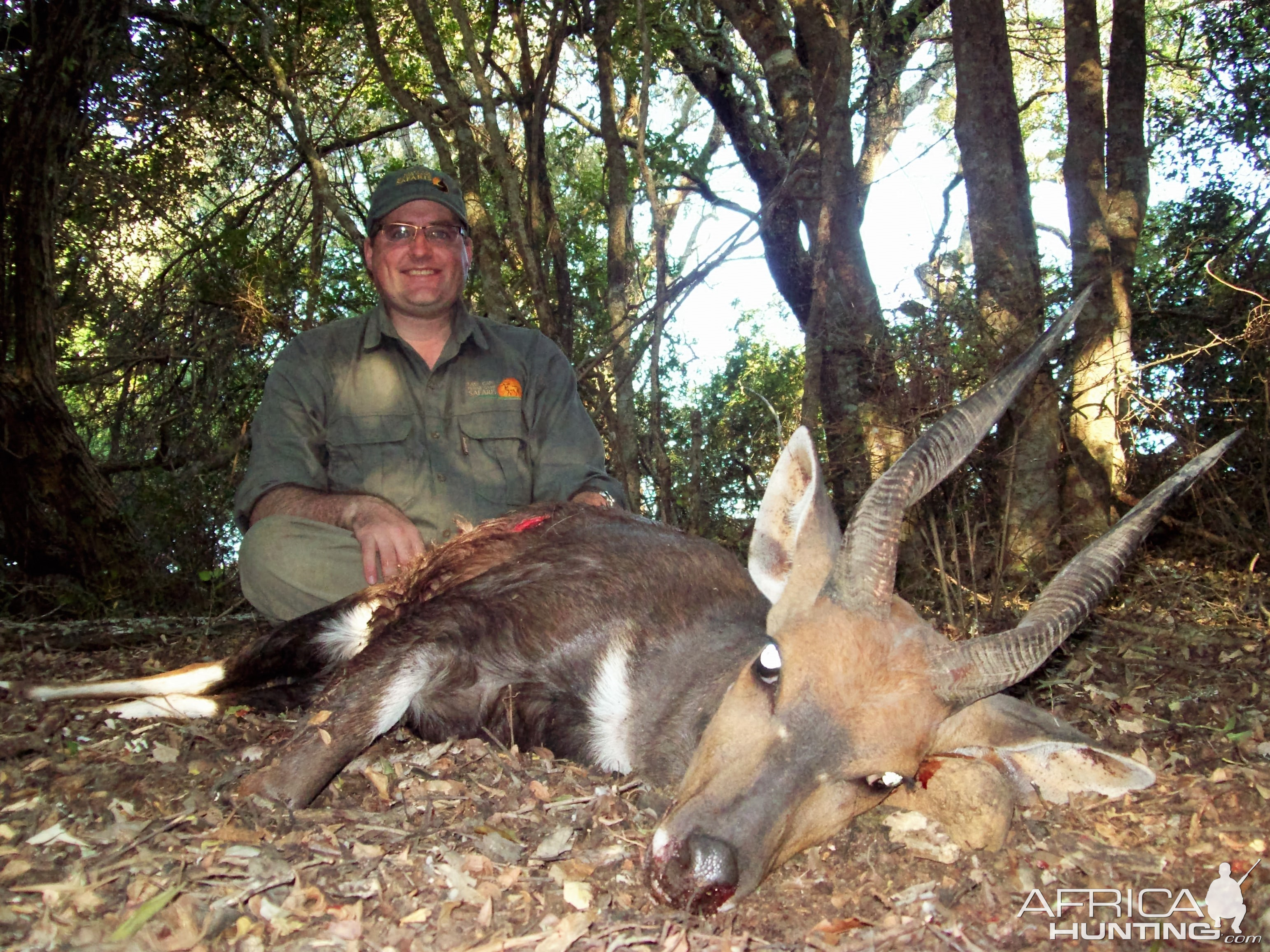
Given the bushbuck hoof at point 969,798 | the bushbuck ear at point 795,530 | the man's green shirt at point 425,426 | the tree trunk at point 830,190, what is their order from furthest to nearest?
the tree trunk at point 830,190
the man's green shirt at point 425,426
the bushbuck ear at point 795,530
the bushbuck hoof at point 969,798

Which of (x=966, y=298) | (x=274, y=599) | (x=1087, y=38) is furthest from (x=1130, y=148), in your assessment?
(x=274, y=599)

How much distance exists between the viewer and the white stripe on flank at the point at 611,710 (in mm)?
3457

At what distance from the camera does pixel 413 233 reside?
4.93 metres

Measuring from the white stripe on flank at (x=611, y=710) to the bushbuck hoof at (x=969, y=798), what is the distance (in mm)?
951

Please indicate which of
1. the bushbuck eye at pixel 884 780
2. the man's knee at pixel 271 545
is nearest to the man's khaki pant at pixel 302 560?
the man's knee at pixel 271 545

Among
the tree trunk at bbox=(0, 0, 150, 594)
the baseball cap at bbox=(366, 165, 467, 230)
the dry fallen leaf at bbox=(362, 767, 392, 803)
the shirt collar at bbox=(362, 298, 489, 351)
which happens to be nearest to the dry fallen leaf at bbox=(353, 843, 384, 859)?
the dry fallen leaf at bbox=(362, 767, 392, 803)

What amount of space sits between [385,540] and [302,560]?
598 mm

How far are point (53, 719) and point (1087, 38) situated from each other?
7054mm

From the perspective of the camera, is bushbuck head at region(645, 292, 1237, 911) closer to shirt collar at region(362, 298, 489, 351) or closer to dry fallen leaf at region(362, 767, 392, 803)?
dry fallen leaf at region(362, 767, 392, 803)

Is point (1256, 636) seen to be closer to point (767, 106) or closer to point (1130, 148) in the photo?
point (1130, 148)

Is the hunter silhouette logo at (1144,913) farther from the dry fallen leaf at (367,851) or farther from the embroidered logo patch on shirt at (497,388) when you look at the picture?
the embroidered logo patch on shirt at (497,388)

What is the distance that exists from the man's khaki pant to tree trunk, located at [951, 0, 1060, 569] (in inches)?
124

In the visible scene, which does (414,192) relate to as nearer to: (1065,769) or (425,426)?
(425,426)

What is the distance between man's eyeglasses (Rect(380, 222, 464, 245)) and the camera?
16.2 ft
